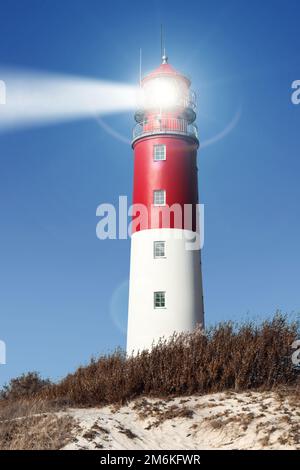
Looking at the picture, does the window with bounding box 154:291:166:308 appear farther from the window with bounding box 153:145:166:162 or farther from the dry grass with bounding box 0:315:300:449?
the dry grass with bounding box 0:315:300:449

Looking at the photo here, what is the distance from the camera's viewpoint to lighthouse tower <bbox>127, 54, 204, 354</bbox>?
2658cm

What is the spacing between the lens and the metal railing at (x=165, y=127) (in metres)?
28.9

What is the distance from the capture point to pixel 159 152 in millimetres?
28766

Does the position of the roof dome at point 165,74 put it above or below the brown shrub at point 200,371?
above

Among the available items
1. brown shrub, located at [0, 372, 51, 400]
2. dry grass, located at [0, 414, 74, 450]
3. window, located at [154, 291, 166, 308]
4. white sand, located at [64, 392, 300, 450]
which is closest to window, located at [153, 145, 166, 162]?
window, located at [154, 291, 166, 308]

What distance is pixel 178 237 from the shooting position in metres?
27.2

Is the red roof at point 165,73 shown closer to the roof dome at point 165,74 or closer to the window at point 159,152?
the roof dome at point 165,74

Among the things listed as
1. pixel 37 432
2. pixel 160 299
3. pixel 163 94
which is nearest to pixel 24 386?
pixel 160 299

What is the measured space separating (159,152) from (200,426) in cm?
1708

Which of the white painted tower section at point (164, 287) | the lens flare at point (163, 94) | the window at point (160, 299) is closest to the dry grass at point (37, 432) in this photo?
the white painted tower section at point (164, 287)

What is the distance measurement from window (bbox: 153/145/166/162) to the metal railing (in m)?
0.66

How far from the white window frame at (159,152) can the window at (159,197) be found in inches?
60.6
